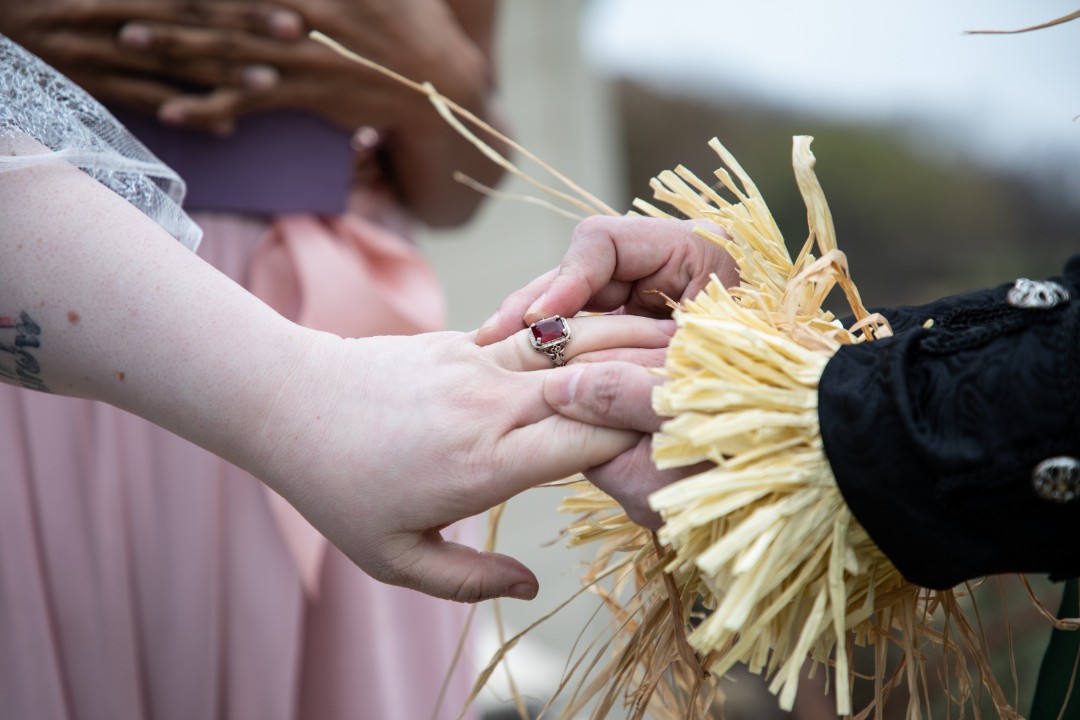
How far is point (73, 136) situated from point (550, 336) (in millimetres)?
431

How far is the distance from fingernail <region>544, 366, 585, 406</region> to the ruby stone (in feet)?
0.15

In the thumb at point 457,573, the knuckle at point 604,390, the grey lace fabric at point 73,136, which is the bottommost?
the thumb at point 457,573

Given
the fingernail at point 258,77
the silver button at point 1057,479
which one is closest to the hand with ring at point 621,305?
the silver button at point 1057,479

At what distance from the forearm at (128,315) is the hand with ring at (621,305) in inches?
8.0

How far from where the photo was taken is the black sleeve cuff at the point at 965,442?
1.88 ft

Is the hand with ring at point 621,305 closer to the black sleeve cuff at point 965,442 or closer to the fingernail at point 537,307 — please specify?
the fingernail at point 537,307

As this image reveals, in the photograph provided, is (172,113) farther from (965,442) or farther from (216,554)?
(965,442)

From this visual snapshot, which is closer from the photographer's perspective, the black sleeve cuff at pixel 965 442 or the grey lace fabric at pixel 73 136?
the black sleeve cuff at pixel 965 442

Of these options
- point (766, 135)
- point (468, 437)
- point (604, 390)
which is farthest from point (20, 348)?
point (766, 135)

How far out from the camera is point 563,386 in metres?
0.73

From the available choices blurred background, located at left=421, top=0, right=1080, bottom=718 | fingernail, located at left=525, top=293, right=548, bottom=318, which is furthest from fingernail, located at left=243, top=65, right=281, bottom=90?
blurred background, located at left=421, top=0, right=1080, bottom=718

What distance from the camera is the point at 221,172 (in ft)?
3.77

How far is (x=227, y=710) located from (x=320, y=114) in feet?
2.43

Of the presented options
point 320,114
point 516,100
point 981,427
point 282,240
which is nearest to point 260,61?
point 320,114
